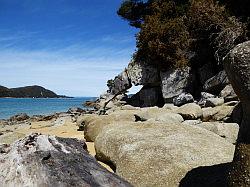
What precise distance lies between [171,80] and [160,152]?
569 inches

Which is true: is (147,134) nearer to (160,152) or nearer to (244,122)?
(160,152)

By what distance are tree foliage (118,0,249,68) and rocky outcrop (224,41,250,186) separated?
14.6 meters

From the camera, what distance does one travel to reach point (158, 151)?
5.65 meters

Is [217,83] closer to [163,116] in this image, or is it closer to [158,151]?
[163,116]

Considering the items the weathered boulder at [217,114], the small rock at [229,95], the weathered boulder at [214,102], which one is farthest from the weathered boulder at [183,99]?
the weathered boulder at [217,114]

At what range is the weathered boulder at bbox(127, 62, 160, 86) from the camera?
21.5 metres

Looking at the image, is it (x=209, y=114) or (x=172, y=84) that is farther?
(x=172, y=84)

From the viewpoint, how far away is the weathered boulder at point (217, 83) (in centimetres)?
1643

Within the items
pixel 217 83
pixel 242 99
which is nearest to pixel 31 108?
pixel 217 83

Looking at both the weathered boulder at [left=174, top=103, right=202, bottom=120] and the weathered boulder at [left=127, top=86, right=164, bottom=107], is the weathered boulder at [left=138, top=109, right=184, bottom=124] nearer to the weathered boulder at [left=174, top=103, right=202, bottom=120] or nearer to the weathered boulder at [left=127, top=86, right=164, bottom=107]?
the weathered boulder at [left=174, top=103, right=202, bottom=120]

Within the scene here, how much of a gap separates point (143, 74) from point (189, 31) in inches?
141

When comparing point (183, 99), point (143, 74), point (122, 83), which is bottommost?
point (183, 99)

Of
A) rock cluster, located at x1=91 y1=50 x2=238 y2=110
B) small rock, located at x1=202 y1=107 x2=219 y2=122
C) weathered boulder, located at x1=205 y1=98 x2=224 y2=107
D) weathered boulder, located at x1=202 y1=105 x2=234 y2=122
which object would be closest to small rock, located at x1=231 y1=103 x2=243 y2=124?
weathered boulder, located at x1=202 y1=105 x2=234 y2=122

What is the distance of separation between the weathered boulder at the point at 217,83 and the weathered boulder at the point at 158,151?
9972mm
